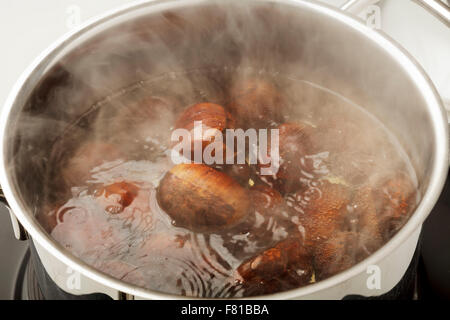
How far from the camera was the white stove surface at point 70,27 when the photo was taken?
1.30 metres

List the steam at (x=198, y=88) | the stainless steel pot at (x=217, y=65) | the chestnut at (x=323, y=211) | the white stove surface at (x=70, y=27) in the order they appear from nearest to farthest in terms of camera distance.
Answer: the stainless steel pot at (x=217, y=65) → the chestnut at (x=323, y=211) → the steam at (x=198, y=88) → the white stove surface at (x=70, y=27)

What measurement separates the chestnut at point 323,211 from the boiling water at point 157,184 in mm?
10

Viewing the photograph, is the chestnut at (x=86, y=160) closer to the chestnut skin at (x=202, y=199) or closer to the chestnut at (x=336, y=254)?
the chestnut skin at (x=202, y=199)

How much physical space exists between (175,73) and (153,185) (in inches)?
15.5

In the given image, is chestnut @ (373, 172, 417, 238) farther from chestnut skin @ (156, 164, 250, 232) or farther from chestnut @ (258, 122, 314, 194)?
chestnut skin @ (156, 164, 250, 232)

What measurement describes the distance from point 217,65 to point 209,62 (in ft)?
0.07

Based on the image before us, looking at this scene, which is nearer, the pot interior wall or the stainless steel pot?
the stainless steel pot

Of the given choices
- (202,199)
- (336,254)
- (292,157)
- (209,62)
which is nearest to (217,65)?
→ (209,62)

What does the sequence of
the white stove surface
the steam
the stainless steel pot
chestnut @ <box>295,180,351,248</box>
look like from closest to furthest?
1. the stainless steel pot
2. chestnut @ <box>295,180,351,248</box>
3. the steam
4. the white stove surface

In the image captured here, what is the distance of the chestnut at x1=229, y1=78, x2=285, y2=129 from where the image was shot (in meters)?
1.08

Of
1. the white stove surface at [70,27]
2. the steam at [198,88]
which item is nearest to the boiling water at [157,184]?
the steam at [198,88]

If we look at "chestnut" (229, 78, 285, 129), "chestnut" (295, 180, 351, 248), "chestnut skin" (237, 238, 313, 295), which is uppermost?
"chestnut" (229, 78, 285, 129)

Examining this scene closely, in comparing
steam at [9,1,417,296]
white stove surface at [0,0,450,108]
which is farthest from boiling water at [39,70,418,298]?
white stove surface at [0,0,450,108]

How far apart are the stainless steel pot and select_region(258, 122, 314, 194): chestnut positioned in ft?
0.64
